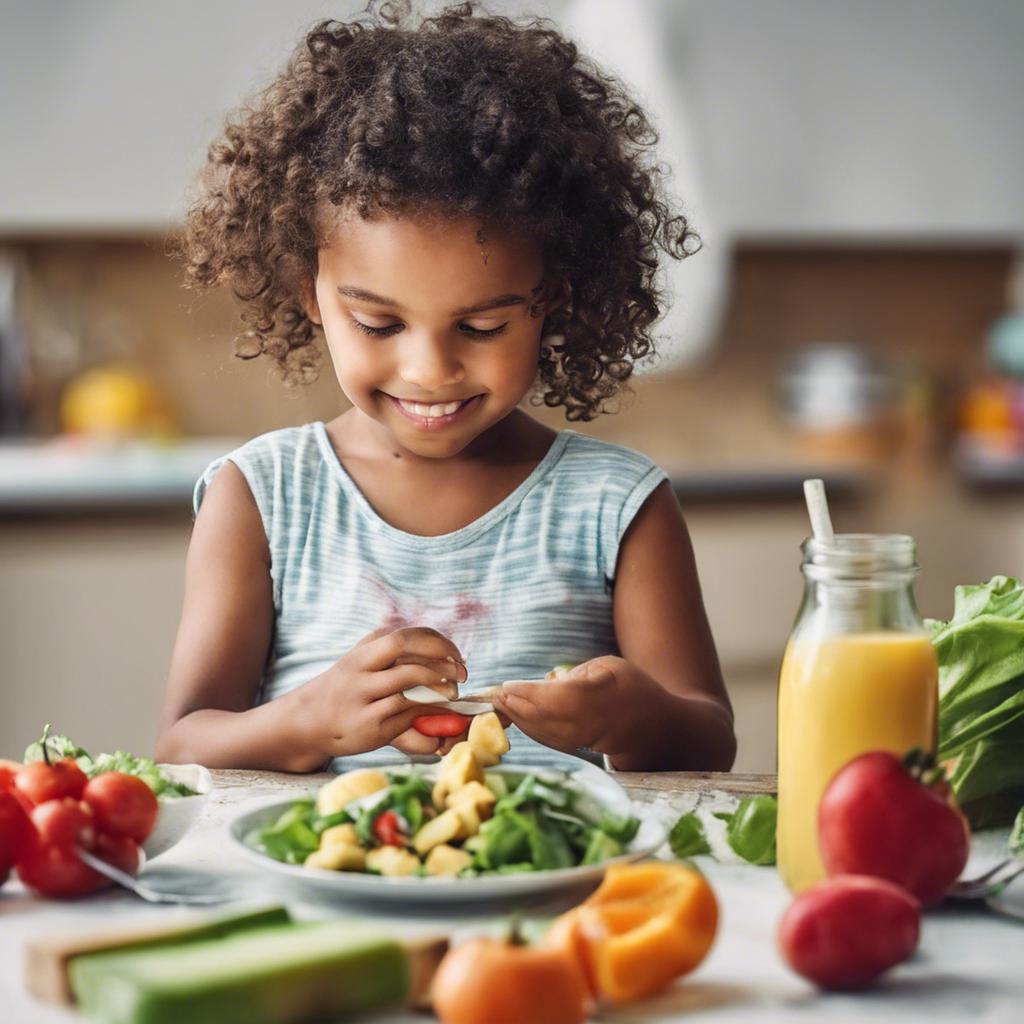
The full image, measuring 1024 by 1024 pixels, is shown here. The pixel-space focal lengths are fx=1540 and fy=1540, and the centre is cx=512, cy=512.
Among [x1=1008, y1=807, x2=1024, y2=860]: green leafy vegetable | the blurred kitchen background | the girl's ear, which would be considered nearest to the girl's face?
the girl's ear

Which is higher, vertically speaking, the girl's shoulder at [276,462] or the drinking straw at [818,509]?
the drinking straw at [818,509]

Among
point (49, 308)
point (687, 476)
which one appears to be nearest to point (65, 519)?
point (49, 308)

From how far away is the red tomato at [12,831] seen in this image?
2.77 feet

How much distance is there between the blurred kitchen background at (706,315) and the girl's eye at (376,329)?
1.74 metres

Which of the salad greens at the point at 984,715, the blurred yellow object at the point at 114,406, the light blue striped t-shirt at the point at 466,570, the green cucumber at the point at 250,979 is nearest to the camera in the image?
the green cucumber at the point at 250,979

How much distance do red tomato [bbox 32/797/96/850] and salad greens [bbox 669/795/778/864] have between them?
343 millimetres

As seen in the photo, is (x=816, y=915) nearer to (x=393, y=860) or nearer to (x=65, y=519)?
(x=393, y=860)

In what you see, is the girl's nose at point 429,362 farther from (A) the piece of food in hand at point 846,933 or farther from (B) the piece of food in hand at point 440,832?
(A) the piece of food in hand at point 846,933

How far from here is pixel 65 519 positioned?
2.93m

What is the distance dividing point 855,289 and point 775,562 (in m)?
0.99

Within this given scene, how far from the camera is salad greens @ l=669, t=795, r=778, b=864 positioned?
93 centimetres

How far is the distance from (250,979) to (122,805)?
252 mm

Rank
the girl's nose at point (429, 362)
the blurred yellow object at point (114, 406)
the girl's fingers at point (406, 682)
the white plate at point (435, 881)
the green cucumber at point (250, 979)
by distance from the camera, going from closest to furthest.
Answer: the green cucumber at point (250, 979), the white plate at point (435, 881), the girl's fingers at point (406, 682), the girl's nose at point (429, 362), the blurred yellow object at point (114, 406)

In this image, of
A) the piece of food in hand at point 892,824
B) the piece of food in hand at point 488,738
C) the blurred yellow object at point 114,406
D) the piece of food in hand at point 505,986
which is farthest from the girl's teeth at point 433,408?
the blurred yellow object at point 114,406
